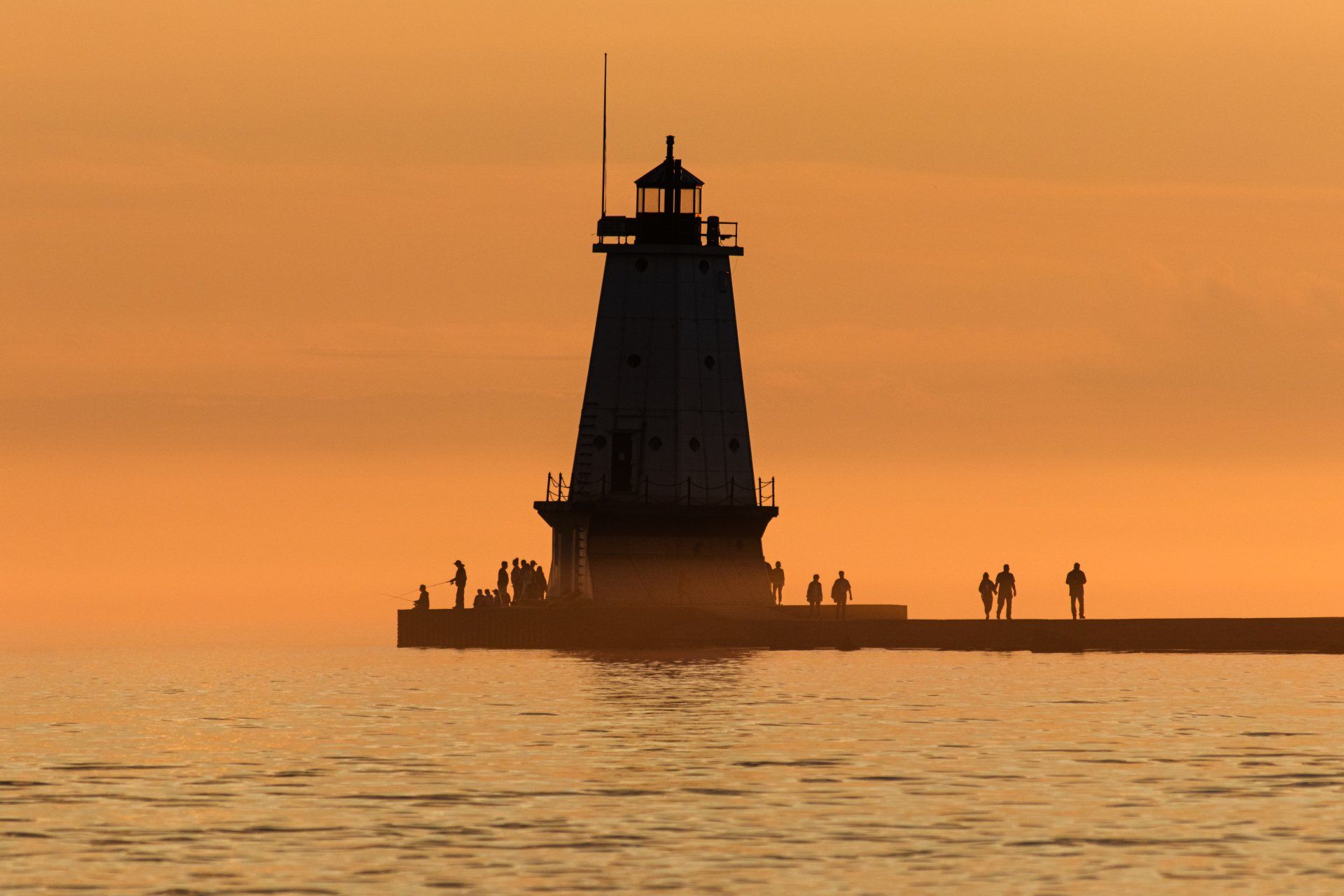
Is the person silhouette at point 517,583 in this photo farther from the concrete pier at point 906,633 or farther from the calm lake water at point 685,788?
the calm lake water at point 685,788

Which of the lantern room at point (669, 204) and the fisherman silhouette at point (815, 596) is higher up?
the lantern room at point (669, 204)

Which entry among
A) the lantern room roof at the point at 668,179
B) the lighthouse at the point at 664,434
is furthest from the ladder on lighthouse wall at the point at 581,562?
the lantern room roof at the point at 668,179

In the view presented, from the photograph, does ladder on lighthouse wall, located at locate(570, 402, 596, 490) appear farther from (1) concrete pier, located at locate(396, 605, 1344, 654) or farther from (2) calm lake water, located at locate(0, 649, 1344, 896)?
(2) calm lake water, located at locate(0, 649, 1344, 896)

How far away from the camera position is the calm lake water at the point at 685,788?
2284cm

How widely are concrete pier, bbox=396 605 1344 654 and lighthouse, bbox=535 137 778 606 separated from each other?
131cm

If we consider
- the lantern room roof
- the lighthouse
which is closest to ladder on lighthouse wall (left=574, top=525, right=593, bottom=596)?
the lighthouse

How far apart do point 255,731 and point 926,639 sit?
88.1 ft

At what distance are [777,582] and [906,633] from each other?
200 inches

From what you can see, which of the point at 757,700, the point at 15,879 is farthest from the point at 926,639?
the point at 15,879

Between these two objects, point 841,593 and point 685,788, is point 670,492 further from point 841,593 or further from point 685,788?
point 685,788

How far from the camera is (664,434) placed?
65.3m

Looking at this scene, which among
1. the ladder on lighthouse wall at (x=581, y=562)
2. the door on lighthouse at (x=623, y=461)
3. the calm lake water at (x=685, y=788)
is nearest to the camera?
the calm lake water at (x=685, y=788)

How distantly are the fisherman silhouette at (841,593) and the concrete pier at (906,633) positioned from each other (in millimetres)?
1608

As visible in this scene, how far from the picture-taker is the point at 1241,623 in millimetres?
60375
